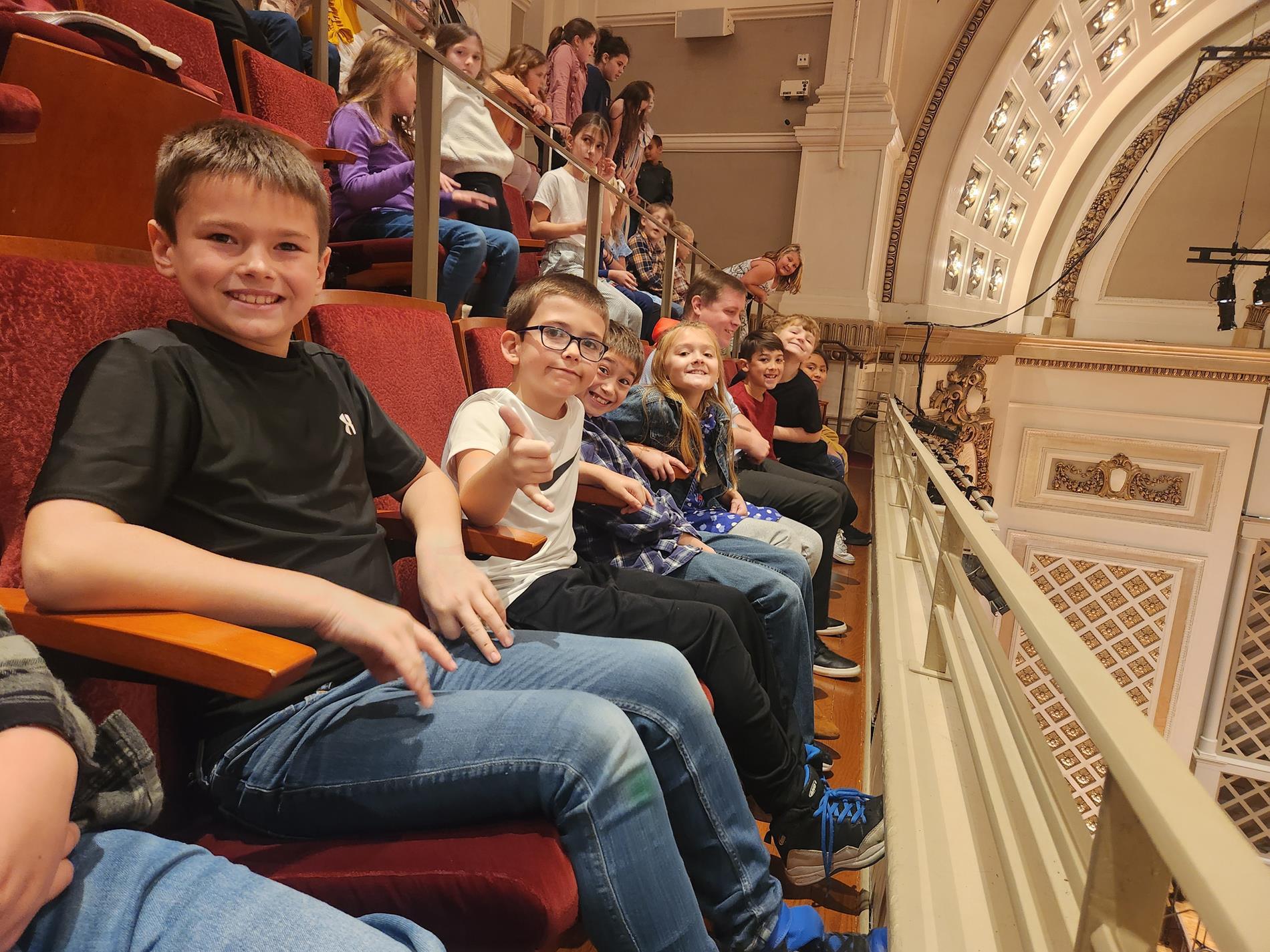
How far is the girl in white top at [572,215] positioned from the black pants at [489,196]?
293 millimetres

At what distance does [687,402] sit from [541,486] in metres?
0.73

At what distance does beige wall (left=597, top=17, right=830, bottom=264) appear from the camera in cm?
612

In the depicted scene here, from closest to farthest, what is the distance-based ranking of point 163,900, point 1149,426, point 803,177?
point 163,900
point 803,177
point 1149,426

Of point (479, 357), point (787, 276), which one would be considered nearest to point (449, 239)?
point (479, 357)

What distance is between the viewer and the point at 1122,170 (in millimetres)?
8258

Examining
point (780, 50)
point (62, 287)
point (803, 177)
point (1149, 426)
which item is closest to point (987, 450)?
point (1149, 426)

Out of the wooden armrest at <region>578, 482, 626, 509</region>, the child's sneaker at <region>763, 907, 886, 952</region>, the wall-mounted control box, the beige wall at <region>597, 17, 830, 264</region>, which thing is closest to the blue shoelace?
the child's sneaker at <region>763, 907, 886, 952</region>

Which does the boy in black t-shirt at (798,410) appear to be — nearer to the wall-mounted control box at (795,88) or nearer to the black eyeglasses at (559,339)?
the black eyeglasses at (559,339)

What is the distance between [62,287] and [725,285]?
209 centimetres

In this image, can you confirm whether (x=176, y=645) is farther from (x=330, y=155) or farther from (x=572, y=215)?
(x=572, y=215)

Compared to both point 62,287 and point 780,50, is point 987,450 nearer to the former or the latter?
point 780,50

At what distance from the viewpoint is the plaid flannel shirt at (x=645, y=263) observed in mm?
3883

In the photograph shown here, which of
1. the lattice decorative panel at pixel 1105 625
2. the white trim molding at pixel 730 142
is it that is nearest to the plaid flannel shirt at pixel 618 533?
the white trim molding at pixel 730 142

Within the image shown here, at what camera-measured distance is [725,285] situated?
2645mm
